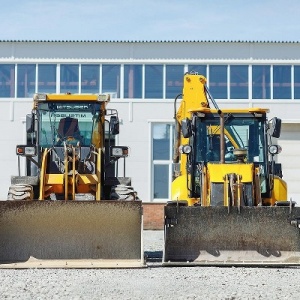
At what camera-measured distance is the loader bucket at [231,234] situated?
14102mm

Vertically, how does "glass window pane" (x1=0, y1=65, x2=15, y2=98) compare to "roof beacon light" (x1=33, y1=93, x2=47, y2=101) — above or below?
above

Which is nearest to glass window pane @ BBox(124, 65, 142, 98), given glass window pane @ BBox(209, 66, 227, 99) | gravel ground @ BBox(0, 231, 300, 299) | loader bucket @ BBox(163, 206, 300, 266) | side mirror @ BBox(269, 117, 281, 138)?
glass window pane @ BBox(209, 66, 227, 99)

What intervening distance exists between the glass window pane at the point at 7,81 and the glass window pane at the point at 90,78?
2387 mm

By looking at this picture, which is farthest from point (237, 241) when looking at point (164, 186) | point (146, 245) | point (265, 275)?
point (164, 186)

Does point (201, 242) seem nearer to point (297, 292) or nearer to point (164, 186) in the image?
point (297, 292)

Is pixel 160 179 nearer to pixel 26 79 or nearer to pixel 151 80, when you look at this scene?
pixel 151 80

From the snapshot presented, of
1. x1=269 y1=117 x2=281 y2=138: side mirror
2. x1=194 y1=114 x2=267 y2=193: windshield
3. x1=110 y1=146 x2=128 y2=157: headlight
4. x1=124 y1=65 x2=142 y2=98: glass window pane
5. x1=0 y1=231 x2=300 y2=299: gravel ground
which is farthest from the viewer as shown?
x1=124 y1=65 x2=142 y2=98: glass window pane

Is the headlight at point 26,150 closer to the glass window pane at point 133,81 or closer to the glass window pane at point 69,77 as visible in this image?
the glass window pane at point 69,77

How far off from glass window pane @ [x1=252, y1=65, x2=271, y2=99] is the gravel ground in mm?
17914

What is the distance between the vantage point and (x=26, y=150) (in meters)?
15.8

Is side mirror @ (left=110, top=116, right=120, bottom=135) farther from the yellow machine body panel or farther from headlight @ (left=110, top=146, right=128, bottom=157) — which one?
the yellow machine body panel

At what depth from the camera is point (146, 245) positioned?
19875mm

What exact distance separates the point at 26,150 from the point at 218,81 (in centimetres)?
1614

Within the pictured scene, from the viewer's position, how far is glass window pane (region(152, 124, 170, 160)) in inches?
1222
